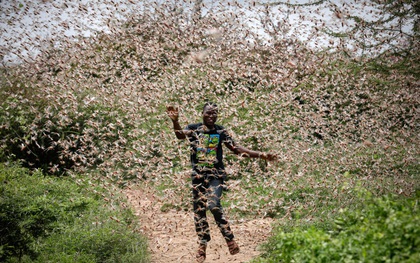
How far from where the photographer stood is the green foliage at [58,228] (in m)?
4.15

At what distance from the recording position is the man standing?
4594 mm

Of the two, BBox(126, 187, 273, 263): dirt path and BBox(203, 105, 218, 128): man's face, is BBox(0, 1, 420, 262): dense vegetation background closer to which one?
BBox(126, 187, 273, 263): dirt path

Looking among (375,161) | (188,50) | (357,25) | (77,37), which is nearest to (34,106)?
(77,37)

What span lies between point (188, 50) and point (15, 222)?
5.92m

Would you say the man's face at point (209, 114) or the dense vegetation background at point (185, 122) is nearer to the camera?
the man's face at point (209, 114)

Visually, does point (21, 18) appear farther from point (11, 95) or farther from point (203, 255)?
point (203, 255)

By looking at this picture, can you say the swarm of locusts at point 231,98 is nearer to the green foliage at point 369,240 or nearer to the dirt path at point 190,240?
the dirt path at point 190,240

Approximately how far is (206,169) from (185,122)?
2.61m

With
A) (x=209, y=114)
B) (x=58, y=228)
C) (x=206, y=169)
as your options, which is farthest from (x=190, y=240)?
(x=209, y=114)

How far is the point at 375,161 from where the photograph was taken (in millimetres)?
7086

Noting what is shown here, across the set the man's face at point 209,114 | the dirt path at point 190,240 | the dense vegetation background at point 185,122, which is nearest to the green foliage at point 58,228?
the dense vegetation background at point 185,122

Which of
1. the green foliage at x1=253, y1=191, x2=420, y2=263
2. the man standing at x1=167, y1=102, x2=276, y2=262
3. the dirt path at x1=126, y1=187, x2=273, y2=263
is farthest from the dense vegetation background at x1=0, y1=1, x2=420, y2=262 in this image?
the green foliage at x1=253, y1=191, x2=420, y2=263

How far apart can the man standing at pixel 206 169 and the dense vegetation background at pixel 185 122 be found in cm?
74

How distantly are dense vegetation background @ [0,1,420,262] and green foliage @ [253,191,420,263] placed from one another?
1.06 metres
